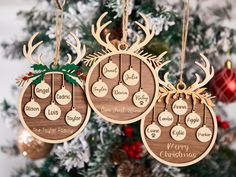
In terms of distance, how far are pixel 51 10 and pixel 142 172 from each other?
409mm

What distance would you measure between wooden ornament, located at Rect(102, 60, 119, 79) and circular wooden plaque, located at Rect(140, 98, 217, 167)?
0.07 meters

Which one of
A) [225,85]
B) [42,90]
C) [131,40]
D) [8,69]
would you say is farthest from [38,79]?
[8,69]

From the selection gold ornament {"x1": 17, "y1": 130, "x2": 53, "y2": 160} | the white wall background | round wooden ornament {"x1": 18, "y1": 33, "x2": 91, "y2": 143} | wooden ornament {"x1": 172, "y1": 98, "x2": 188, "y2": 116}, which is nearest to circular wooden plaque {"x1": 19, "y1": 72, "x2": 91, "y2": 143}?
round wooden ornament {"x1": 18, "y1": 33, "x2": 91, "y2": 143}

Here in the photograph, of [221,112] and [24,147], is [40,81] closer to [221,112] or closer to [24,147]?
[24,147]

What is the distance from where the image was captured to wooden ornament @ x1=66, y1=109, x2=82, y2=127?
0.59 metres

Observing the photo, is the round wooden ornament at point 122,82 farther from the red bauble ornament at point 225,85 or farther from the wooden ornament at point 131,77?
the red bauble ornament at point 225,85

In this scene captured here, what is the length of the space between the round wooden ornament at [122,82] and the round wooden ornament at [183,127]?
2 centimetres

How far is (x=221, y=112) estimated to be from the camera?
3.88 ft

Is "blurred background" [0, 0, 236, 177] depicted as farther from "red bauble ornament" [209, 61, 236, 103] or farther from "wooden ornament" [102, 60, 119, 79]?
"wooden ornament" [102, 60, 119, 79]

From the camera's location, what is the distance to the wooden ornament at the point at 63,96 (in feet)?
1.94

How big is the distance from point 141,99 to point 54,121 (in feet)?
0.37

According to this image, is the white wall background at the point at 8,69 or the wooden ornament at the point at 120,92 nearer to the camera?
the wooden ornament at the point at 120,92

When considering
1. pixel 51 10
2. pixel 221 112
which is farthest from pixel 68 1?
pixel 221 112

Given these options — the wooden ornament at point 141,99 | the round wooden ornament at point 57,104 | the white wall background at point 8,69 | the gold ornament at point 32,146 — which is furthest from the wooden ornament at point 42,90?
the white wall background at point 8,69
